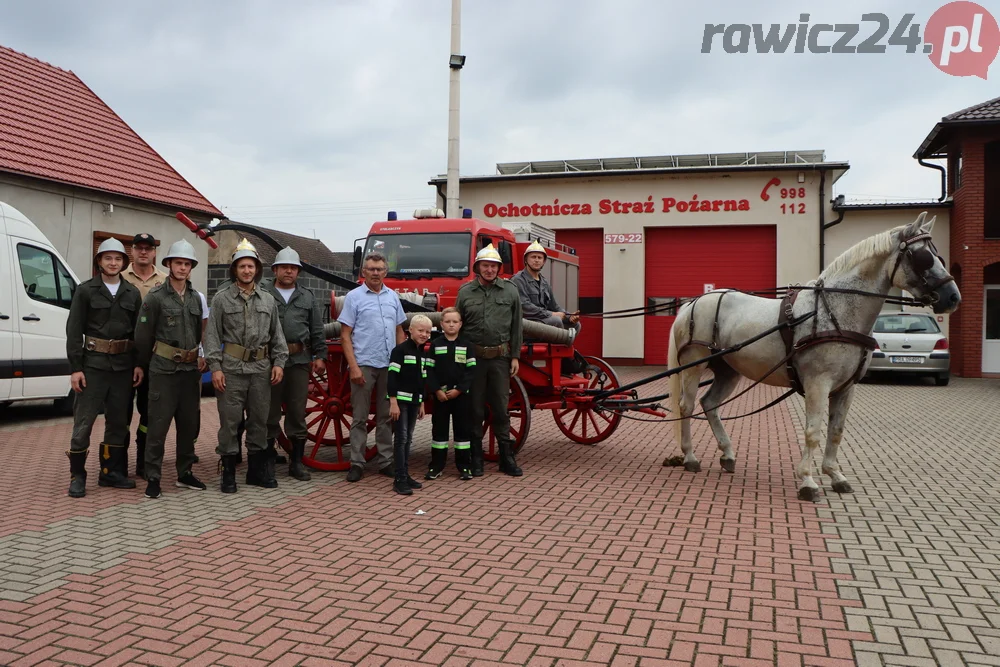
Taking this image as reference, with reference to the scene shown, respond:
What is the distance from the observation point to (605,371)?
938 cm

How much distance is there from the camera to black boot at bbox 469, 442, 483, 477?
7.58m

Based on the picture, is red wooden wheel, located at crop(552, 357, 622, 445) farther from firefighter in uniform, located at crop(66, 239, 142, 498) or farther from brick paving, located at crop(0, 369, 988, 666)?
firefighter in uniform, located at crop(66, 239, 142, 498)

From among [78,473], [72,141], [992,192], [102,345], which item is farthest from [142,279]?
[992,192]

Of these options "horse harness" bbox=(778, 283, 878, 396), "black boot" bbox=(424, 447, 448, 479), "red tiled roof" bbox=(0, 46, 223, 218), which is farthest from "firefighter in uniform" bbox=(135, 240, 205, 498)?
"red tiled roof" bbox=(0, 46, 223, 218)

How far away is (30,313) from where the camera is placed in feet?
34.3

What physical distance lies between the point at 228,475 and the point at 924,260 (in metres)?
5.69

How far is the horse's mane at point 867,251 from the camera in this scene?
677cm

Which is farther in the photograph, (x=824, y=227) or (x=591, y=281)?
(x=591, y=281)

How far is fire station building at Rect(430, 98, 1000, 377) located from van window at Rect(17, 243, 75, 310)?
14.8 metres

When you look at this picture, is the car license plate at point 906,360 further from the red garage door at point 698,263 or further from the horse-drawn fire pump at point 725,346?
the horse-drawn fire pump at point 725,346

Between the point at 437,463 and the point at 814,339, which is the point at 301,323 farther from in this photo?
the point at 814,339

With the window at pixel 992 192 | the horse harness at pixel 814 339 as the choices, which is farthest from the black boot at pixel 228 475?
the window at pixel 992 192

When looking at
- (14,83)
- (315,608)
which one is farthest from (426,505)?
(14,83)

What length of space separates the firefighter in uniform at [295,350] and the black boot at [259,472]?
0.34 metres
